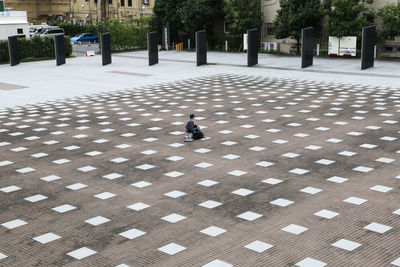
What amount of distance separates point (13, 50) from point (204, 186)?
3001 cm

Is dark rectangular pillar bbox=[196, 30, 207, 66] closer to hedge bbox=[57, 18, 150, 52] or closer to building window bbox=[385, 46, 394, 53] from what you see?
building window bbox=[385, 46, 394, 53]

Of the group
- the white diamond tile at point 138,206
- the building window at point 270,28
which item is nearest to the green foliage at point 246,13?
the building window at point 270,28

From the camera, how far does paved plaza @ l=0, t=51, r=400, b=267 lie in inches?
310

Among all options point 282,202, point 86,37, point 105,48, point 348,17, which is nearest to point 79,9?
point 86,37

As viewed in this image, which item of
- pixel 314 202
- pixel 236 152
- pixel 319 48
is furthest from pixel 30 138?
pixel 319 48

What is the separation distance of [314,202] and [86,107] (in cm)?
1221

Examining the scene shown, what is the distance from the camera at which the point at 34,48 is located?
131 feet

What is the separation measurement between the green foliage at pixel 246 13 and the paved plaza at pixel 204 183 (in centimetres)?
2062

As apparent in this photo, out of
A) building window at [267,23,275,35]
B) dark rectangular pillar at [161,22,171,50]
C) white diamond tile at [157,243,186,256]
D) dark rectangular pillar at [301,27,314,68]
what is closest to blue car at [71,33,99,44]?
dark rectangular pillar at [161,22,171,50]

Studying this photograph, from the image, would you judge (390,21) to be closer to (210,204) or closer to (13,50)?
(13,50)

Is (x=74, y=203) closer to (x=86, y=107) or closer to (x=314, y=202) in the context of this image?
(x=314, y=202)

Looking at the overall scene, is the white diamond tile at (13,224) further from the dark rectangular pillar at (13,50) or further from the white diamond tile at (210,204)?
the dark rectangular pillar at (13,50)

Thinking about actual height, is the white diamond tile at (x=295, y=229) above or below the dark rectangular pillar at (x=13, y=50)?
below

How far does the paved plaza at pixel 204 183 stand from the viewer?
25.8 ft
